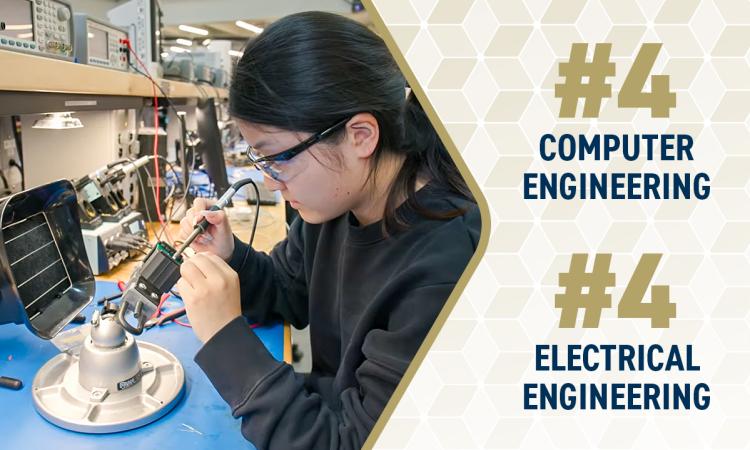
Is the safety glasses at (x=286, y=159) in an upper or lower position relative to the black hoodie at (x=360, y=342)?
upper

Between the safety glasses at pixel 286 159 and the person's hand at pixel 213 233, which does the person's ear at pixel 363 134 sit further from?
the person's hand at pixel 213 233

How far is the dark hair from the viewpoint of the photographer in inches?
30.2

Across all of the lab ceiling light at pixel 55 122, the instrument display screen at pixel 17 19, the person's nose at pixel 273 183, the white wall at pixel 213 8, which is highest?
the instrument display screen at pixel 17 19

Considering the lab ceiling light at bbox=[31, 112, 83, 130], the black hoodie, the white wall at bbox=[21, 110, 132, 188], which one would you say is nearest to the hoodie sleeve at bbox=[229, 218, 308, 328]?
the black hoodie

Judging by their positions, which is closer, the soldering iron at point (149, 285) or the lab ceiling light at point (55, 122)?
the soldering iron at point (149, 285)

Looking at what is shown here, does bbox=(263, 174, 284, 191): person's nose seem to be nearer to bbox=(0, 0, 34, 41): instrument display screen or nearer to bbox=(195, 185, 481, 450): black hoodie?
bbox=(195, 185, 481, 450): black hoodie

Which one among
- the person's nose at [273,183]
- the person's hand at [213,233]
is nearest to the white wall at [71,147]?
the person's hand at [213,233]

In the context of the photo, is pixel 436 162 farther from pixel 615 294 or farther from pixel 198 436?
pixel 198 436

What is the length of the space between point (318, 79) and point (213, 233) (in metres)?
0.53

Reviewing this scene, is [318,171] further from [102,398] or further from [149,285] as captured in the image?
[102,398]

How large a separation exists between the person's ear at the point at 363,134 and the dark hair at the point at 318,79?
1cm

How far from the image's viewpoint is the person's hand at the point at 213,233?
112 cm

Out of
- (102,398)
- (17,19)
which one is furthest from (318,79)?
(17,19)

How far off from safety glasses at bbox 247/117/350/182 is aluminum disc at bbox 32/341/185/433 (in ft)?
1.37
